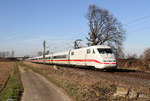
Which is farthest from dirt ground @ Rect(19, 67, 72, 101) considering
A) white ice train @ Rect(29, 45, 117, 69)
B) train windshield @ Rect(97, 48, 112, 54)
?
train windshield @ Rect(97, 48, 112, 54)

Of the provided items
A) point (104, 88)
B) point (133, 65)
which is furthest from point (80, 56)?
point (104, 88)

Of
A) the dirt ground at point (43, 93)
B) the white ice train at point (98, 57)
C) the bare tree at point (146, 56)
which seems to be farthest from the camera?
the bare tree at point (146, 56)

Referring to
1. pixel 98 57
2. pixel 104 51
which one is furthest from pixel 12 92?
pixel 104 51

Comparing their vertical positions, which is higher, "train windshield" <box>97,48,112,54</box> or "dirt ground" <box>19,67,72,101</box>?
"train windshield" <box>97,48,112,54</box>

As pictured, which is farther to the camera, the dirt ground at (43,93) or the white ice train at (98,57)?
the white ice train at (98,57)

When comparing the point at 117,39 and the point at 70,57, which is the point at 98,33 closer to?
the point at 117,39

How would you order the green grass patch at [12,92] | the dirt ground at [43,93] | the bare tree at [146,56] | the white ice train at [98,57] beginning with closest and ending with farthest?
the dirt ground at [43,93] → the green grass patch at [12,92] → the white ice train at [98,57] → the bare tree at [146,56]

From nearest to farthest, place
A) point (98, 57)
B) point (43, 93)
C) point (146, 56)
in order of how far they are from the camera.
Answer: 1. point (43, 93)
2. point (98, 57)
3. point (146, 56)

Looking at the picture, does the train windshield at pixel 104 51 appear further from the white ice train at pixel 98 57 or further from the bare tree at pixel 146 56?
the bare tree at pixel 146 56

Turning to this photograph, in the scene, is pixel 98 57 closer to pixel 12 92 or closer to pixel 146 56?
pixel 146 56

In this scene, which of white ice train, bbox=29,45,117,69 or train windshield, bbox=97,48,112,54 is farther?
train windshield, bbox=97,48,112,54

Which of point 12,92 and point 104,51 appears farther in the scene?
point 104,51

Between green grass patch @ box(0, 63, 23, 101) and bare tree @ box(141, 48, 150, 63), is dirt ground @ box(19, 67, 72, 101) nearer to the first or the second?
green grass patch @ box(0, 63, 23, 101)

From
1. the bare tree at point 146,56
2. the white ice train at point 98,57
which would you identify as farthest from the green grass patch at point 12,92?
the bare tree at point 146,56
